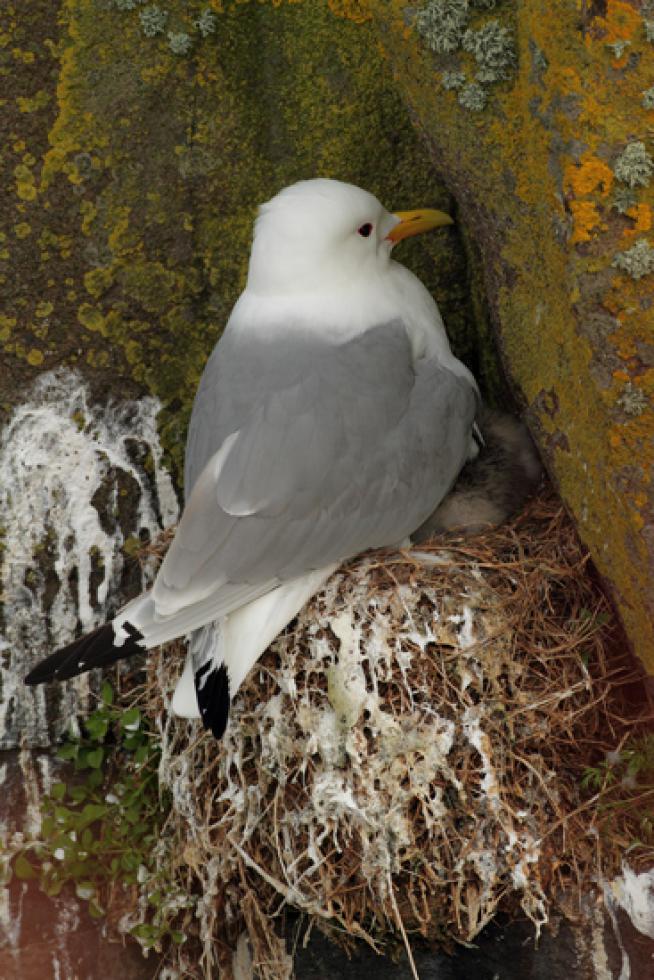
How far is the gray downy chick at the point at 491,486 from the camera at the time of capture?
2627 mm

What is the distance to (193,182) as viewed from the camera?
272 centimetres

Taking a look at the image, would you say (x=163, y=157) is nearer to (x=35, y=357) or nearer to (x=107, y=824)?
(x=35, y=357)

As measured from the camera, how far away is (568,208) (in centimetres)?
195

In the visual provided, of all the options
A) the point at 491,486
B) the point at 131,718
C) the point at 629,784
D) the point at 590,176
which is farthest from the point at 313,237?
the point at 629,784

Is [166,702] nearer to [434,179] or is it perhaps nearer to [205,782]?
[205,782]

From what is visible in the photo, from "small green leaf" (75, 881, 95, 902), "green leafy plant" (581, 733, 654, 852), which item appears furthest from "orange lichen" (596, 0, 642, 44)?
"small green leaf" (75, 881, 95, 902)

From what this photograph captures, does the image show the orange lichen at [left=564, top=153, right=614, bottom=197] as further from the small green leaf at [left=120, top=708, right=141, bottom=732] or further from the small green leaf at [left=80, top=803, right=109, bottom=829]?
the small green leaf at [left=80, top=803, right=109, bottom=829]

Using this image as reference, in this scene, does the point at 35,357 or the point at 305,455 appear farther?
the point at 35,357

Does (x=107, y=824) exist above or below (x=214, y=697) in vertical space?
below

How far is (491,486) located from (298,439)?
51 cm

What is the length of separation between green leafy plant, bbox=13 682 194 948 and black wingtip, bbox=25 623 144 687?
0.43 metres

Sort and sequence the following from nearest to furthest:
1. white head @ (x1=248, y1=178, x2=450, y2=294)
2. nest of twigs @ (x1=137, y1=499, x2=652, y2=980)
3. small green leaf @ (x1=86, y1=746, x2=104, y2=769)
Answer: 1. nest of twigs @ (x1=137, y1=499, x2=652, y2=980)
2. white head @ (x1=248, y1=178, x2=450, y2=294)
3. small green leaf @ (x1=86, y1=746, x2=104, y2=769)

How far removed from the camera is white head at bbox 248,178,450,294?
2502 mm

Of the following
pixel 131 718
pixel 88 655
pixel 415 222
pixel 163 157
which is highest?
pixel 163 157
